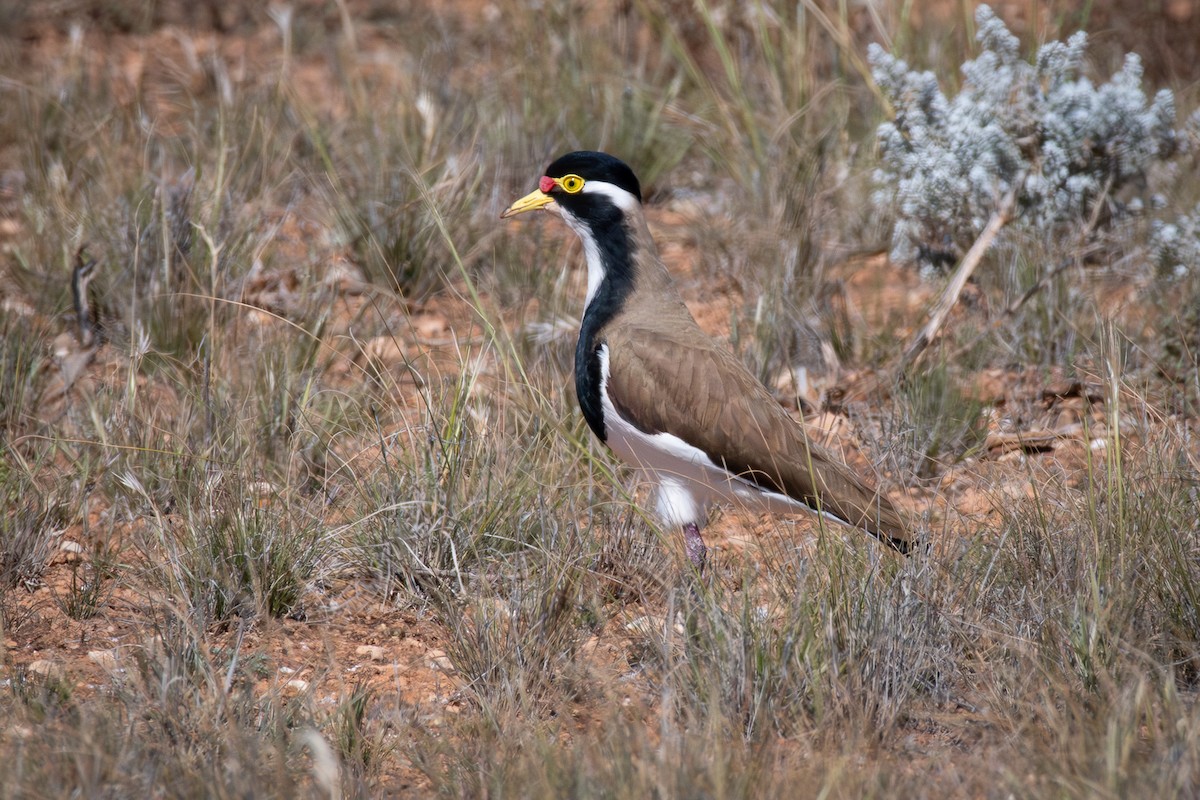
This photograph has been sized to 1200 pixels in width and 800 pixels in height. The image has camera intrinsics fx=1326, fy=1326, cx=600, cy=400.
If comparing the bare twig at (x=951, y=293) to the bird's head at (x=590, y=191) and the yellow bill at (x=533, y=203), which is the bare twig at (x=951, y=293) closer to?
the bird's head at (x=590, y=191)

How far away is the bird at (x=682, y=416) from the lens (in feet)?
12.8

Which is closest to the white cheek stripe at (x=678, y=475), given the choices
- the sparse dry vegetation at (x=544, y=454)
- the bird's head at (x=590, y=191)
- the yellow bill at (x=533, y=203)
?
the sparse dry vegetation at (x=544, y=454)

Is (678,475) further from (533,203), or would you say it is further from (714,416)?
(533,203)

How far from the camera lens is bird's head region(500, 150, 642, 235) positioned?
423 centimetres

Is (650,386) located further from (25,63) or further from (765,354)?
(25,63)

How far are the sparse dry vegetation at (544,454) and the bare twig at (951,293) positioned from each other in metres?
0.12

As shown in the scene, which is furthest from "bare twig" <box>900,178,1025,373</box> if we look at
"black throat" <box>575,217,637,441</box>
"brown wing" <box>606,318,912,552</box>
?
"black throat" <box>575,217,637,441</box>

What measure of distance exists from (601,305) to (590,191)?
389 mm

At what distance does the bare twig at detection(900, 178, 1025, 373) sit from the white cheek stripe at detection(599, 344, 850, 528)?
110 cm

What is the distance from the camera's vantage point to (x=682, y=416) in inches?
155

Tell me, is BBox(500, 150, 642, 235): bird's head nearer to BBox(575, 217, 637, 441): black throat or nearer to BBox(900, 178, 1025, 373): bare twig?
BBox(575, 217, 637, 441): black throat

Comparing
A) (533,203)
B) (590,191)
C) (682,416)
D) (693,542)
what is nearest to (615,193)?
(590,191)

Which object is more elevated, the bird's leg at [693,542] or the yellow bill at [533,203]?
the yellow bill at [533,203]

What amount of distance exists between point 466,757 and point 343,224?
11.0 ft
